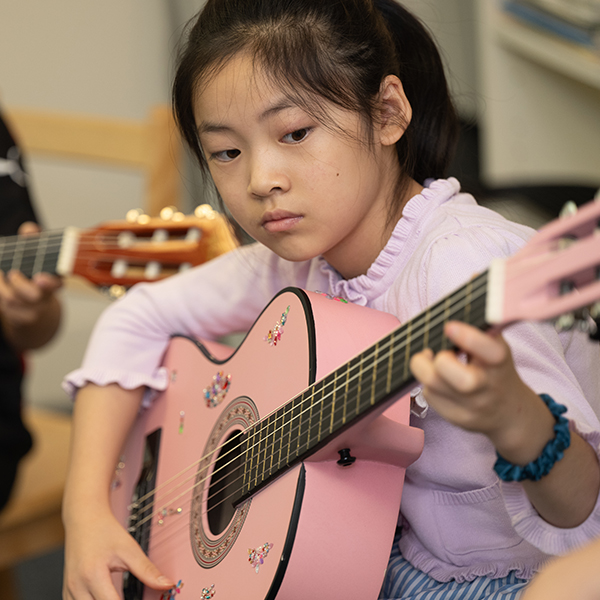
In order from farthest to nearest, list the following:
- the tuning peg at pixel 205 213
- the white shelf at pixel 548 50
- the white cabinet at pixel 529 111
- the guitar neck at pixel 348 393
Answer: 1. the white cabinet at pixel 529 111
2. the white shelf at pixel 548 50
3. the tuning peg at pixel 205 213
4. the guitar neck at pixel 348 393

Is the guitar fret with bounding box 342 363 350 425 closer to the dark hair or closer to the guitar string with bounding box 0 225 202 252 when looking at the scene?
the dark hair

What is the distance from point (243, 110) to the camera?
0.66m

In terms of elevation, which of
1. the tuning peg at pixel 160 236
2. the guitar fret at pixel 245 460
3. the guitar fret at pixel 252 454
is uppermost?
the guitar fret at pixel 252 454

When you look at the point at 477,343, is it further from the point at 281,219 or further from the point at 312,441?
the point at 281,219

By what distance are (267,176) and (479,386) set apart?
0.30 meters

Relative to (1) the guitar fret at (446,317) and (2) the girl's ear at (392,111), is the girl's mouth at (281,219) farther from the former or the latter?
Result: (1) the guitar fret at (446,317)

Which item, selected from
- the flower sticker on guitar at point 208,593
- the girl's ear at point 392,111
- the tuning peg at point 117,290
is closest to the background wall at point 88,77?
the tuning peg at point 117,290

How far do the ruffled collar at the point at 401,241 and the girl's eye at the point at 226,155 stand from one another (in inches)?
6.8

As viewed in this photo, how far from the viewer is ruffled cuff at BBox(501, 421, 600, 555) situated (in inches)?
20.6

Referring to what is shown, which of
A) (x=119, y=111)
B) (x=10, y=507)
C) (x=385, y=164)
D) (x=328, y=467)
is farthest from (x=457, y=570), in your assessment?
(x=119, y=111)

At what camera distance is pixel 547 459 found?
19.4 inches

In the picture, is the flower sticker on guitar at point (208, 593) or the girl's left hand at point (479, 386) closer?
the girl's left hand at point (479, 386)

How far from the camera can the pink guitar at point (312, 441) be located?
1.44 feet

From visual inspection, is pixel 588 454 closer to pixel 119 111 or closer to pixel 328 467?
pixel 328 467
